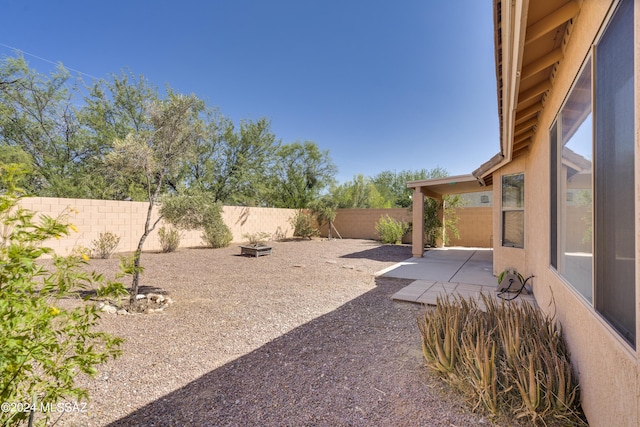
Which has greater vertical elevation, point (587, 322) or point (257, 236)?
point (587, 322)

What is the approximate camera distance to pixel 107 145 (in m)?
16.3

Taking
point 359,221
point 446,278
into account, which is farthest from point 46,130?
point 446,278

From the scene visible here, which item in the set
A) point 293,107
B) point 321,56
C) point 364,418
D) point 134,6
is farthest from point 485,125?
point 134,6

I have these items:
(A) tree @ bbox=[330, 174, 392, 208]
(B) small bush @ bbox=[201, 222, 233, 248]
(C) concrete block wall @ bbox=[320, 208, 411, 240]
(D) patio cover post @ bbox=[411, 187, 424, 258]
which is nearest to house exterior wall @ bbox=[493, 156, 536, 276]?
(D) patio cover post @ bbox=[411, 187, 424, 258]

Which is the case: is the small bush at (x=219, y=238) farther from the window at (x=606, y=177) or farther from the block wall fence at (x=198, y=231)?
the window at (x=606, y=177)

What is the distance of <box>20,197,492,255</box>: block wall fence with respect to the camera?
9031 mm

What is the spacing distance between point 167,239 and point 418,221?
982 centimetres

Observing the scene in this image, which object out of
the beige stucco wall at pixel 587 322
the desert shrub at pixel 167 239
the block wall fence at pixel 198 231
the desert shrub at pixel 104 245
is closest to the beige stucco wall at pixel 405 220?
the block wall fence at pixel 198 231

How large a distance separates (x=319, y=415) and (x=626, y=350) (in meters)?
1.92

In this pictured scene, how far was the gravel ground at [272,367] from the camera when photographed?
2.22 metres

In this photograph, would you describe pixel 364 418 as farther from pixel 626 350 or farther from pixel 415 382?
pixel 626 350

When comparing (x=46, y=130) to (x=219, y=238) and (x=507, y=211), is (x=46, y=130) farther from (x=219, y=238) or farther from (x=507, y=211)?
(x=507, y=211)

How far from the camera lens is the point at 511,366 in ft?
7.59

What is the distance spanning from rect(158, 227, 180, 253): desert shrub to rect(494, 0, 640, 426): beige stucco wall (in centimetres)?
1185
